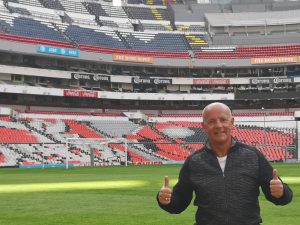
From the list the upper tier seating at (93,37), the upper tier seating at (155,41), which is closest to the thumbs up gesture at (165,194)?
the upper tier seating at (93,37)

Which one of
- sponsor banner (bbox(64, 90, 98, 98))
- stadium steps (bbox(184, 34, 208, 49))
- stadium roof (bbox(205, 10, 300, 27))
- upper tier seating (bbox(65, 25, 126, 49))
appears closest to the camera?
sponsor banner (bbox(64, 90, 98, 98))

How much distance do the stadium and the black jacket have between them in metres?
45.0

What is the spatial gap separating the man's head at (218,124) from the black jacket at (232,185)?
0.50 ft

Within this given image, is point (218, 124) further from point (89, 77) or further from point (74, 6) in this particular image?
point (74, 6)

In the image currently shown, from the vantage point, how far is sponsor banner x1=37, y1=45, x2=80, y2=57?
67.9 meters

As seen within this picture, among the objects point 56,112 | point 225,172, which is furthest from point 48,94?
point 225,172

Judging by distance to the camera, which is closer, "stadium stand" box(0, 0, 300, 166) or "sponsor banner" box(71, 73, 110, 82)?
"stadium stand" box(0, 0, 300, 166)

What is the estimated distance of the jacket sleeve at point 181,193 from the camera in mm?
4902

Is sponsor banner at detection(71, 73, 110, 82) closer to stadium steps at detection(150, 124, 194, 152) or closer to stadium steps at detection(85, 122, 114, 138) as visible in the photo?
stadium steps at detection(85, 122, 114, 138)

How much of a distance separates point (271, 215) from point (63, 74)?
2444 inches

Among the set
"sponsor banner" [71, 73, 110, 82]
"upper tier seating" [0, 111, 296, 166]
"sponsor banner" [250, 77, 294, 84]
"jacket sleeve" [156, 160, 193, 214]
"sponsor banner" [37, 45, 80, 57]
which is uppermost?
"sponsor banner" [37, 45, 80, 57]

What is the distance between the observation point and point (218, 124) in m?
4.65

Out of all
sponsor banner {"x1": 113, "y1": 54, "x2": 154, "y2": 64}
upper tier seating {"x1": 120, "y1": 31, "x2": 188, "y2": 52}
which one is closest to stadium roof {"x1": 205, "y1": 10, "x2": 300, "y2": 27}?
upper tier seating {"x1": 120, "y1": 31, "x2": 188, "y2": 52}

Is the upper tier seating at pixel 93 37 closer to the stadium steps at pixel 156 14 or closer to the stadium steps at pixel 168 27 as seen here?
the stadium steps at pixel 168 27
